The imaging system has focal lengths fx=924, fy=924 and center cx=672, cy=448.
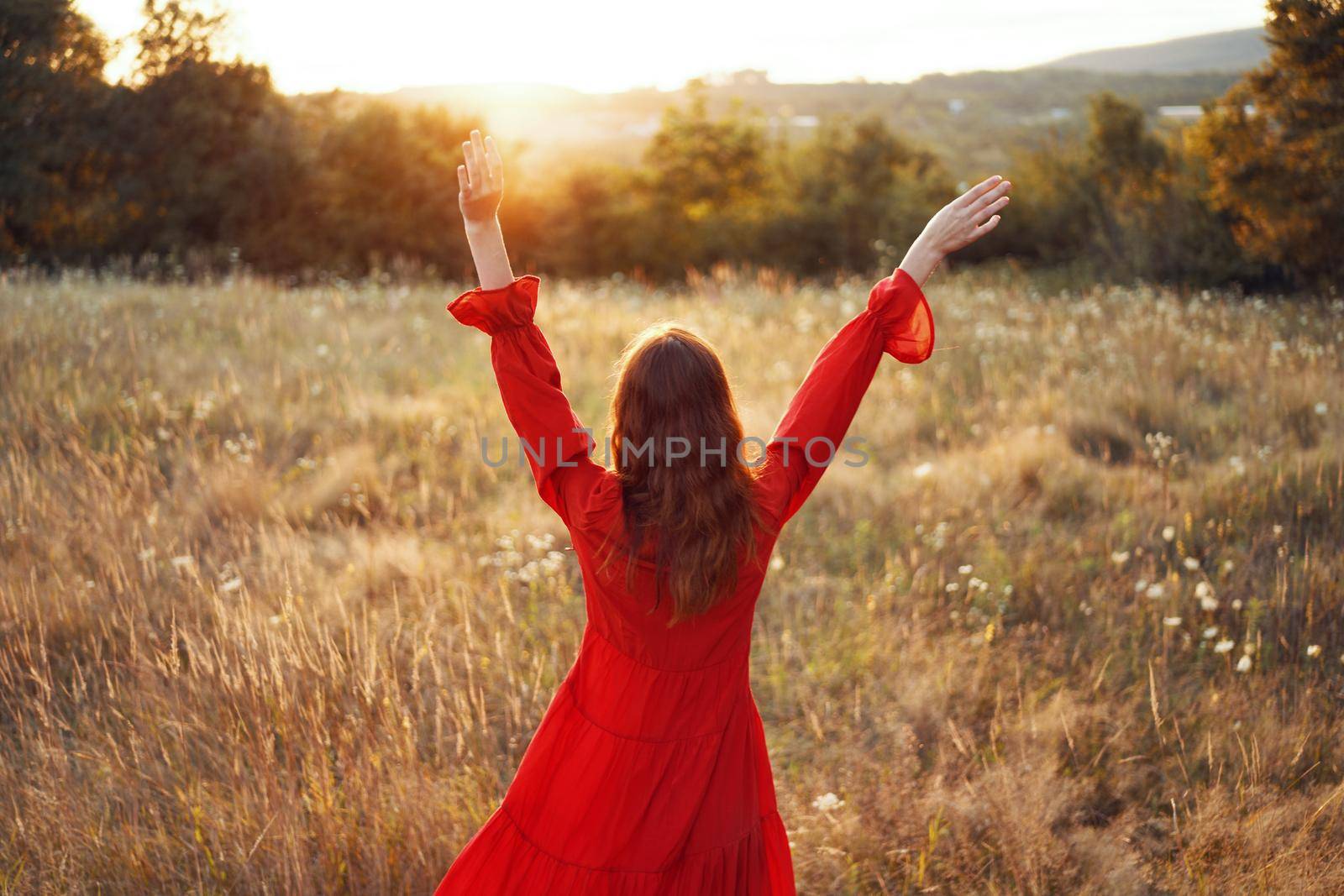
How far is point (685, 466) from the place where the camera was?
1.64 meters

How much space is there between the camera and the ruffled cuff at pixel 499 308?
5.66ft

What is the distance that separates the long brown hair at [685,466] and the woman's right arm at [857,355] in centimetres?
15

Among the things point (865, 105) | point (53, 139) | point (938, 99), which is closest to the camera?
point (53, 139)

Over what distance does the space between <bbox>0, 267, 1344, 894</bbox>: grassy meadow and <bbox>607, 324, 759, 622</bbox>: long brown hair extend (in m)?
0.63

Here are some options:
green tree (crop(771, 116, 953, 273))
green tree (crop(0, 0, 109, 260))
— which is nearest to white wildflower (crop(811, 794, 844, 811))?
green tree (crop(0, 0, 109, 260))

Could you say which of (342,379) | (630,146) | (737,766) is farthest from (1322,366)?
(630,146)

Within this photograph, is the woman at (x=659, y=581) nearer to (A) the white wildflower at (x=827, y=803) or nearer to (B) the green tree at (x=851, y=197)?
(A) the white wildflower at (x=827, y=803)

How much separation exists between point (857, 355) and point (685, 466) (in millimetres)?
483

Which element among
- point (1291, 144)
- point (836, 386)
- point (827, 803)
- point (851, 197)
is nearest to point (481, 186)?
point (836, 386)

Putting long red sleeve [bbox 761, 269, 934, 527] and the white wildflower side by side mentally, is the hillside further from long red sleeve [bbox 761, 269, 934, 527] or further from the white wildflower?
long red sleeve [bbox 761, 269, 934, 527]

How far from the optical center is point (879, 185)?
21953 mm

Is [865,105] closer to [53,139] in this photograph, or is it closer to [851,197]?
[851,197]

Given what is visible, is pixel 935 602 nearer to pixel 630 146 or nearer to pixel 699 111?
pixel 699 111

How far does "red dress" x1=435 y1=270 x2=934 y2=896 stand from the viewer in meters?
1.72
